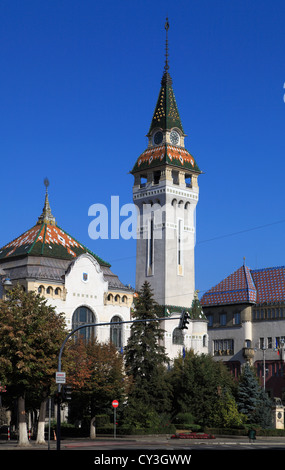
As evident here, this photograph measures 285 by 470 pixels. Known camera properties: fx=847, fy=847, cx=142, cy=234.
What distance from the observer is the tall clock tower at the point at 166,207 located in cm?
10438

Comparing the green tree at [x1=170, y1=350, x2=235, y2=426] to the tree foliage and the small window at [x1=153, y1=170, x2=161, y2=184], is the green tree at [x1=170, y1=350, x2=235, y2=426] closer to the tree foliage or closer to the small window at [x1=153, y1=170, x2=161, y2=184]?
the tree foliage

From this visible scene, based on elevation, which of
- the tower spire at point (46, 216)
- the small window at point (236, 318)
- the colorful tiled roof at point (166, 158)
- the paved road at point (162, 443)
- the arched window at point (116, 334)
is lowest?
the paved road at point (162, 443)

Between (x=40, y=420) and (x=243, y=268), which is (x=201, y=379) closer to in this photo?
(x=40, y=420)

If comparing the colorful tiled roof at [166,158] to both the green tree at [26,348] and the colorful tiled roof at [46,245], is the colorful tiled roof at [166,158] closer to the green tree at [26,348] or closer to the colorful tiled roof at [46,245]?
the colorful tiled roof at [46,245]

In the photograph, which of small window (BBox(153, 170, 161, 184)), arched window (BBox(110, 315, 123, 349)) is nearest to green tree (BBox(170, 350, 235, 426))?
arched window (BBox(110, 315, 123, 349))

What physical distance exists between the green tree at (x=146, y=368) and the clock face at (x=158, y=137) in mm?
33293

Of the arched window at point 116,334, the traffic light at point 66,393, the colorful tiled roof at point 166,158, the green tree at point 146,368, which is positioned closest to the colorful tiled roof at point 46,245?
the arched window at point 116,334

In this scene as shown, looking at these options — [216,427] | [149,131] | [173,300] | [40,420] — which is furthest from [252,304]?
[40,420]

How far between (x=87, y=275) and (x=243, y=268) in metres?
31.5

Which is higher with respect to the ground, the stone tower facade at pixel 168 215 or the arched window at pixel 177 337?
the stone tower facade at pixel 168 215

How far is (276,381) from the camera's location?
10238 centimetres

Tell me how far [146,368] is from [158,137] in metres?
40.3

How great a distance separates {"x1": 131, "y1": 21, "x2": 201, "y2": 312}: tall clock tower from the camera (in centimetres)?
10438

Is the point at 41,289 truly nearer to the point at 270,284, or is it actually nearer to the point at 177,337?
the point at 177,337
